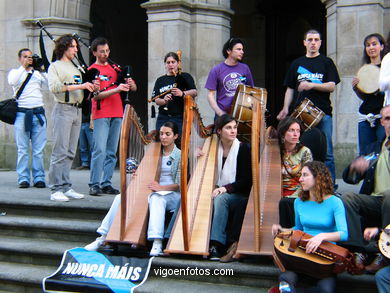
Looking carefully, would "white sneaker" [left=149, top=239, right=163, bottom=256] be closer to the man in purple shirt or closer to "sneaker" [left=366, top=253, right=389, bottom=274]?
"sneaker" [left=366, top=253, right=389, bottom=274]

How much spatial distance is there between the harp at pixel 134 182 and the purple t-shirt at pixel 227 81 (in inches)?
46.5

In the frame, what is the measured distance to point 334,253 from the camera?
4.31m

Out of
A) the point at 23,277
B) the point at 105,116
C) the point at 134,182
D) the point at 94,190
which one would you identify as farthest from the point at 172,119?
the point at 23,277

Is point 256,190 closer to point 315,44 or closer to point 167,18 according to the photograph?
point 315,44

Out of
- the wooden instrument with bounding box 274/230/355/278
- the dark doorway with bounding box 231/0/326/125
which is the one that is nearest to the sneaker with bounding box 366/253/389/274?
the wooden instrument with bounding box 274/230/355/278

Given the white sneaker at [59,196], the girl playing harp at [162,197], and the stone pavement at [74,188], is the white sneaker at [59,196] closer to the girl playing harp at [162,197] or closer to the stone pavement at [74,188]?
the stone pavement at [74,188]

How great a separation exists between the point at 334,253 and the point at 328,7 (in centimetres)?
597

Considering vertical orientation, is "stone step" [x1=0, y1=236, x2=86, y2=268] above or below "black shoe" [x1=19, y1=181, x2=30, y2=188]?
below

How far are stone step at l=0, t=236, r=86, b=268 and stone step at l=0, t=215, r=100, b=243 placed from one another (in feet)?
0.26

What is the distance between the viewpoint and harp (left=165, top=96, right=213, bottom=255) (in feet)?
16.0

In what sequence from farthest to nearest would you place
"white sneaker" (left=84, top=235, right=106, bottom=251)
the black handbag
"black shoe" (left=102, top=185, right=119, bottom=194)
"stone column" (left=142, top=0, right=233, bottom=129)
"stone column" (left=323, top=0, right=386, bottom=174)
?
"stone column" (left=142, top=0, right=233, bottom=129)
"stone column" (left=323, top=0, right=386, bottom=174)
the black handbag
"black shoe" (left=102, top=185, right=119, bottom=194)
"white sneaker" (left=84, top=235, right=106, bottom=251)

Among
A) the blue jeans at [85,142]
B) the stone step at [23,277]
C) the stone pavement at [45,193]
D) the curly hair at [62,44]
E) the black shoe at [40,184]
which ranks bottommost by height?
the stone step at [23,277]

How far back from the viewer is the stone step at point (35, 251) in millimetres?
5730

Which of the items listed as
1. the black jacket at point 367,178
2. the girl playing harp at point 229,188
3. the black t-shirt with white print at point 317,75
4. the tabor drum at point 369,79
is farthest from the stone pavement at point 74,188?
the black jacket at point 367,178
